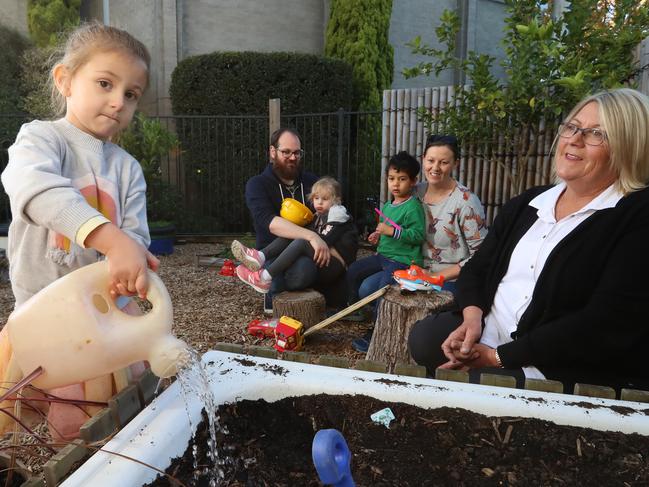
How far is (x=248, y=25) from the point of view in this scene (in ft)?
32.9

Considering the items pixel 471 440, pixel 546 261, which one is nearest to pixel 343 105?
pixel 546 261

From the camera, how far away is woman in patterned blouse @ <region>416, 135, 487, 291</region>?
11.3ft

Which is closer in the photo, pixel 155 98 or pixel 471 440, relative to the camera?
pixel 471 440

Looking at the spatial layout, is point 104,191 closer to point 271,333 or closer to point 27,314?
point 27,314

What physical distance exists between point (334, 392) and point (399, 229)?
8.10 feet

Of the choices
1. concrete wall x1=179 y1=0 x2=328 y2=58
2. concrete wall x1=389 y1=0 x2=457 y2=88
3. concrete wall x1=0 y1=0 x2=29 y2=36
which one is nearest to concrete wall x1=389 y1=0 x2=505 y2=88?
concrete wall x1=389 y1=0 x2=457 y2=88

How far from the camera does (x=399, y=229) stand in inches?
140

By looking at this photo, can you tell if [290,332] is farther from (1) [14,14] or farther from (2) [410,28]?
(2) [410,28]

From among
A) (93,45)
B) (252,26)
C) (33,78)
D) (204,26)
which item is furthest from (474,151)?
(33,78)

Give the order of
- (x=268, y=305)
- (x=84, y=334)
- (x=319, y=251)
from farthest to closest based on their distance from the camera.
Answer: (x=268, y=305)
(x=319, y=251)
(x=84, y=334)

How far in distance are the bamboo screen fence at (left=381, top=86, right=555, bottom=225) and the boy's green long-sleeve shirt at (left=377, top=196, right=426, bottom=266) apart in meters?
1.63

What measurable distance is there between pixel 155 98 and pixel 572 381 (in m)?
9.27

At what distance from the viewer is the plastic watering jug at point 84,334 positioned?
3.14ft

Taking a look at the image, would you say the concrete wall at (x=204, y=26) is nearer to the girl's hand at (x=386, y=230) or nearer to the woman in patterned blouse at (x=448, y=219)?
the girl's hand at (x=386, y=230)
